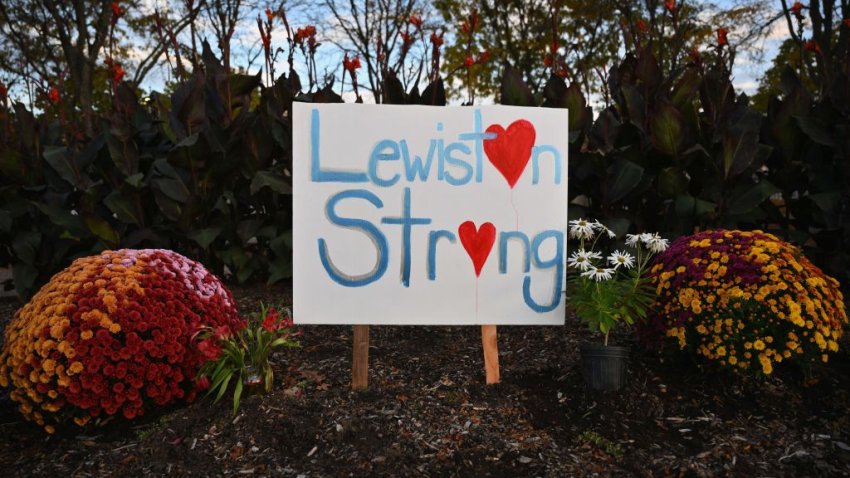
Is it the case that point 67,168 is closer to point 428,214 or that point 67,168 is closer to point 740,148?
point 428,214

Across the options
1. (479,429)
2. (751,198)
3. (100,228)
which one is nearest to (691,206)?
(751,198)

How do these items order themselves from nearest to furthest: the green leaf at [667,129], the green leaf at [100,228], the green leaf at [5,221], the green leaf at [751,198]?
the green leaf at [667,129] → the green leaf at [751,198] → the green leaf at [100,228] → the green leaf at [5,221]

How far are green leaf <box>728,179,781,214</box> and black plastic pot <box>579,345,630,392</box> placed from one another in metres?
1.95

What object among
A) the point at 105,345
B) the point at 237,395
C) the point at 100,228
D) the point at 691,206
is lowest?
the point at 237,395

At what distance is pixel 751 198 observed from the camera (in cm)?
440

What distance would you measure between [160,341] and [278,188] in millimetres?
1691

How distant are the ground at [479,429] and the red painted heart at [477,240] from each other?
0.59 m

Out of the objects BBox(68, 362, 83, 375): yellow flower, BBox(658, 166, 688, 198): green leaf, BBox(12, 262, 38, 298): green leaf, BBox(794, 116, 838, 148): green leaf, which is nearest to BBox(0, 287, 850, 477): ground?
BBox(68, 362, 83, 375): yellow flower

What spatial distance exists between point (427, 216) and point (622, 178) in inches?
71.5

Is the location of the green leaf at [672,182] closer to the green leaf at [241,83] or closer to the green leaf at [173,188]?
the green leaf at [241,83]

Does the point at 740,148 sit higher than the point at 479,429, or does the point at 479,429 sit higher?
the point at 740,148

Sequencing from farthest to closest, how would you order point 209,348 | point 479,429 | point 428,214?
point 428,214 → point 209,348 → point 479,429

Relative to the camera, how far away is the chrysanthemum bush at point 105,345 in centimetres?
288

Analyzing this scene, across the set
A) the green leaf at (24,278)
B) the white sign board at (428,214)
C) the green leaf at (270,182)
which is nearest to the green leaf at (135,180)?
the green leaf at (270,182)
